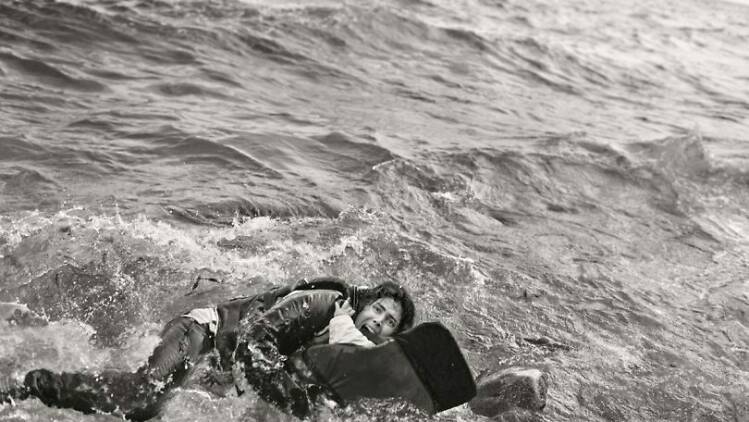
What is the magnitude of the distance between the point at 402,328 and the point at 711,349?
3293 mm

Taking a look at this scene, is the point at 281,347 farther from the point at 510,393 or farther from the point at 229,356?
the point at 510,393

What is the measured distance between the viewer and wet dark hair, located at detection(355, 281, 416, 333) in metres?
5.45

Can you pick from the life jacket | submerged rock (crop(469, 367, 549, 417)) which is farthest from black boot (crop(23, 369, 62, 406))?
submerged rock (crop(469, 367, 549, 417))

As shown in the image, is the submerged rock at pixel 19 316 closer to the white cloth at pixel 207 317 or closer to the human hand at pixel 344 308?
the white cloth at pixel 207 317

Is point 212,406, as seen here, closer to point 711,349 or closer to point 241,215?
point 241,215

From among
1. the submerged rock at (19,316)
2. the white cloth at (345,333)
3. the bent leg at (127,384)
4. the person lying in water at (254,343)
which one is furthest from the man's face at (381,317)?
the submerged rock at (19,316)

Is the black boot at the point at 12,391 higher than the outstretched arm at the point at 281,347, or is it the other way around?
the outstretched arm at the point at 281,347

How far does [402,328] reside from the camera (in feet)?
17.9

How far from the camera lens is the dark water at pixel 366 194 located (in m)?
6.47

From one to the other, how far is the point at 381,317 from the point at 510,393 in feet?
3.78

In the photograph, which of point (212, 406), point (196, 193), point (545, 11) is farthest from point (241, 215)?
point (545, 11)

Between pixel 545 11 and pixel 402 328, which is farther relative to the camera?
pixel 545 11

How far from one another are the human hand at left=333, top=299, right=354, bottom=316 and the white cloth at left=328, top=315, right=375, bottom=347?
12cm

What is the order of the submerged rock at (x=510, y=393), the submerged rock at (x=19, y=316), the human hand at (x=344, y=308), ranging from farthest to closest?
the submerged rock at (x=19, y=316) → the submerged rock at (x=510, y=393) → the human hand at (x=344, y=308)
